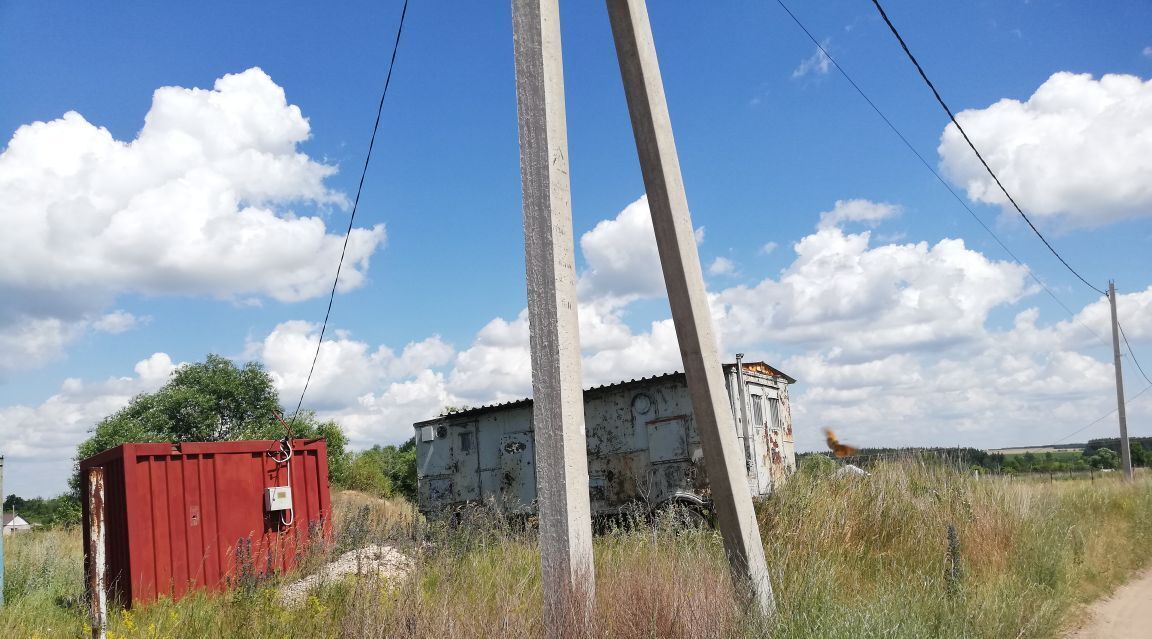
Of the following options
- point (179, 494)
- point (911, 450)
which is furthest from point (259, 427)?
point (911, 450)

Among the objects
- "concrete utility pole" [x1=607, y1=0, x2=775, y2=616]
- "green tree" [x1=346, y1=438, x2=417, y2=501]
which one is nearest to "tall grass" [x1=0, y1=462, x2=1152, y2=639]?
"concrete utility pole" [x1=607, y1=0, x2=775, y2=616]

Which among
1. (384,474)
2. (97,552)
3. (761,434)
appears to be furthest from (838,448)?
(384,474)

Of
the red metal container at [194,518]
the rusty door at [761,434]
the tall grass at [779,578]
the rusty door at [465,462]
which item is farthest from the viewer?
the rusty door at [465,462]

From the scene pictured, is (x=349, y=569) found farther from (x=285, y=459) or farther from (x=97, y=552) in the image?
(x=285, y=459)

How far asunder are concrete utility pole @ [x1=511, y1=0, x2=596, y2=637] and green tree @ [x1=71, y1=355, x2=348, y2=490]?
115 feet

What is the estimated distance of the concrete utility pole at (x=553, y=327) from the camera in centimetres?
426

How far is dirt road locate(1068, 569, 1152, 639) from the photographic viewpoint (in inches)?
300

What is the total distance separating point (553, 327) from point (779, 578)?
2.92m

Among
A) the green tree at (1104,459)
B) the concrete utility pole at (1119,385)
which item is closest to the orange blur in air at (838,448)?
the concrete utility pole at (1119,385)

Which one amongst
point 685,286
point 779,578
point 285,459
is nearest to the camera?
point 685,286

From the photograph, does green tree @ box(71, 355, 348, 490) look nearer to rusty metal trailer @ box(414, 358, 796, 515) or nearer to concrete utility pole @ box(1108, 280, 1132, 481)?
rusty metal trailer @ box(414, 358, 796, 515)

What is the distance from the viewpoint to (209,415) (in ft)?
126

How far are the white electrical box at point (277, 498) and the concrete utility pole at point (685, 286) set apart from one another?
656 cm

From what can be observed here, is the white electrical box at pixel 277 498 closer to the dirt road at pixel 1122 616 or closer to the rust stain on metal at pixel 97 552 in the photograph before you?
the rust stain on metal at pixel 97 552
